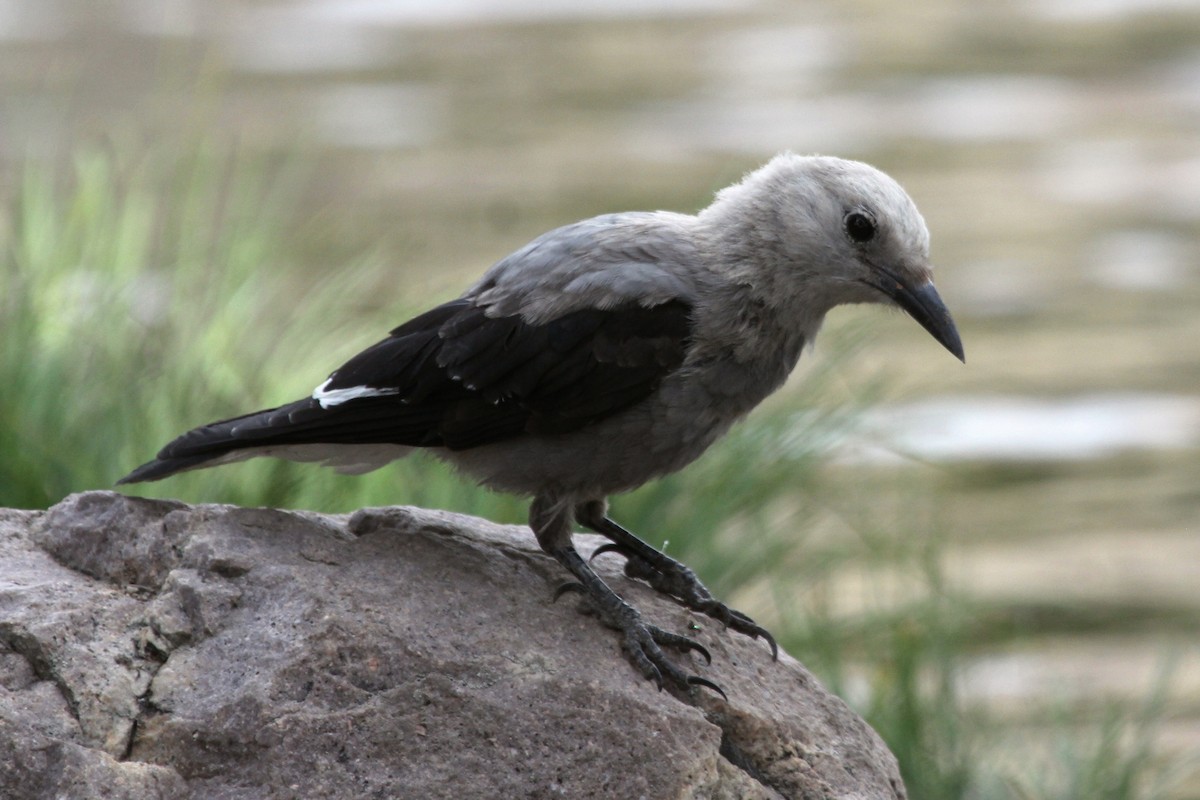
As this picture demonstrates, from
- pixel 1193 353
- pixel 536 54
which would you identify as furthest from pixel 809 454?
pixel 536 54

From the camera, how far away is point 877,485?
242 inches

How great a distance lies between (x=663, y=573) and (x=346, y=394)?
0.75 m

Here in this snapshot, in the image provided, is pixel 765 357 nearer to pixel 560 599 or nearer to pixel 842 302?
pixel 842 302

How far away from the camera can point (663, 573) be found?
3820 mm

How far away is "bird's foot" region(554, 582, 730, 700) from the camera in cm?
340

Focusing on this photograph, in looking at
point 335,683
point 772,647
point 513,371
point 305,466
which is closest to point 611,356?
point 513,371

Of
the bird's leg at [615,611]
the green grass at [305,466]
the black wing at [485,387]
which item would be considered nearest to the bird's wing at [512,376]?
the black wing at [485,387]

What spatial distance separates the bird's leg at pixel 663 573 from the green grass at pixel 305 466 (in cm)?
85

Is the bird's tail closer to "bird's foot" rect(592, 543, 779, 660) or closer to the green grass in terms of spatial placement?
"bird's foot" rect(592, 543, 779, 660)

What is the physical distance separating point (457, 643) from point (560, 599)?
30 centimetres

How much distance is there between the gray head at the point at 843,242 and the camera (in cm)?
356

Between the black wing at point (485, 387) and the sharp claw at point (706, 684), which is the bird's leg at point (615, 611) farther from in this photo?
the black wing at point (485, 387)

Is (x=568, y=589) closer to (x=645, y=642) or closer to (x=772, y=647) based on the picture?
(x=645, y=642)

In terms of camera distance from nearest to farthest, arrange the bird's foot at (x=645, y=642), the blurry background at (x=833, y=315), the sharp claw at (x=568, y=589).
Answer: the bird's foot at (x=645, y=642), the sharp claw at (x=568, y=589), the blurry background at (x=833, y=315)
